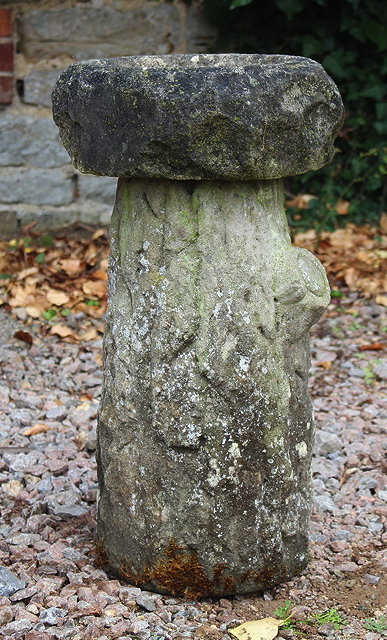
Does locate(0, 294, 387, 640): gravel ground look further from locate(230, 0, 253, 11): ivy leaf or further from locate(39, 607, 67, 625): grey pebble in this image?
locate(230, 0, 253, 11): ivy leaf

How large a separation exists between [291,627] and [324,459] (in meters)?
1.13

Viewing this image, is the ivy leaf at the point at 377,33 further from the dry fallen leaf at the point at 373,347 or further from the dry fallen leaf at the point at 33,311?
the dry fallen leaf at the point at 33,311

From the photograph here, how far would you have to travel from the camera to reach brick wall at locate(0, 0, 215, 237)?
217 inches

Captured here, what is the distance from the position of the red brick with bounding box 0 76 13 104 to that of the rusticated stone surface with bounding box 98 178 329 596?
3.18 metres

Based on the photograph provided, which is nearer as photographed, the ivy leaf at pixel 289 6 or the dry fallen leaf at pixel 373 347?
the dry fallen leaf at pixel 373 347

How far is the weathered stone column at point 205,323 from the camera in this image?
7.64 feet

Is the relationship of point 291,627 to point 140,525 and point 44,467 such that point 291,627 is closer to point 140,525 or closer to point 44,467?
point 140,525

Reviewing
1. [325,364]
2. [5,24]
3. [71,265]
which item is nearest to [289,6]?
[5,24]

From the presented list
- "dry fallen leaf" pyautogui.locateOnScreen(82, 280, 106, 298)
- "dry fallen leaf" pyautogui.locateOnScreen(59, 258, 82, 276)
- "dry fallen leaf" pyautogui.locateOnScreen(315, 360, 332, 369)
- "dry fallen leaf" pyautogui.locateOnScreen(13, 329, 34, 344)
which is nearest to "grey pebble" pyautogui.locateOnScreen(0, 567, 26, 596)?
"dry fallen leaf" pyautogui.locateOnScreen(13, 329, 34, 344)

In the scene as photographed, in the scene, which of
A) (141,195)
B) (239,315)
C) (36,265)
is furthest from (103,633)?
(36,265)

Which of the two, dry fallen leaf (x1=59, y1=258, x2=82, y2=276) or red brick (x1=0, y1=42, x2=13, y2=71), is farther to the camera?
red brick (x1=0, y1=42, x2=13, y2=71)

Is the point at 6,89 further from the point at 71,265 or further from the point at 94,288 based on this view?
the point at 94,288

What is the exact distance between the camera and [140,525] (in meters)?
2.60

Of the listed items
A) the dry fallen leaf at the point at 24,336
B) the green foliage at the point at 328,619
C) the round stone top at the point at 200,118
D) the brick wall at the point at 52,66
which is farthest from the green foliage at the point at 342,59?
the green foliage at the point at 328,619
